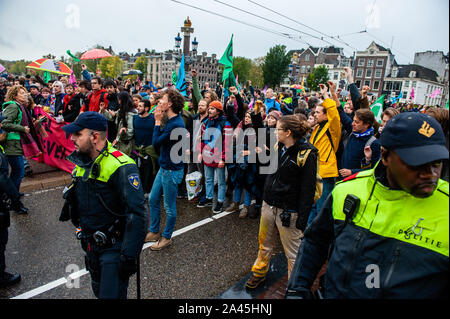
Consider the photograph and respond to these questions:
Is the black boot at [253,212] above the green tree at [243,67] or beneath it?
beneath

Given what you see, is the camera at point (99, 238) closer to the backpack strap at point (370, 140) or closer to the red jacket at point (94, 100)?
the backpack strap at point (370, 140)

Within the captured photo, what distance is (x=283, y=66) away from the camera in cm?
6669

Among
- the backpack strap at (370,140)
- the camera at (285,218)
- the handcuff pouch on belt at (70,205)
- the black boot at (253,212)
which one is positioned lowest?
the black boot at (253,212)

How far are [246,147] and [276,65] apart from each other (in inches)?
2604

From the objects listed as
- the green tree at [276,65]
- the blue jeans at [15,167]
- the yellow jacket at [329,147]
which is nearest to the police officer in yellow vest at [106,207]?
the yellow jacket at [329,147]

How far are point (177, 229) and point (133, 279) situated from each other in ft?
4.36

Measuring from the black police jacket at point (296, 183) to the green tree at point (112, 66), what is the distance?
83.6 m

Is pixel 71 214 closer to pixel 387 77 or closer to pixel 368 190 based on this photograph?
pixel 368 190

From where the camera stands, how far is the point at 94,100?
6.23 m

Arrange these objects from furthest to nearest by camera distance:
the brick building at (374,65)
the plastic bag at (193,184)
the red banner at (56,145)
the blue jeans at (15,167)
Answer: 1. the brick building at (374,65)
2. the red banner at (56,145)
3. the plastic bag at (193,184)
4. the blue jeans at (15,167)

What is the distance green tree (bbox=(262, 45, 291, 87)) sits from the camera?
66188 millimetres

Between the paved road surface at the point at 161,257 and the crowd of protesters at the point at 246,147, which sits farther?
the paved road surface at the point at 161,257

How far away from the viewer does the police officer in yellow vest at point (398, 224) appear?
1150mm
